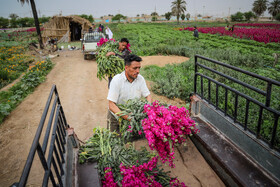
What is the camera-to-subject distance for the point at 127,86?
317 centimetres

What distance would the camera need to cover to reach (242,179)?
7.48 ft

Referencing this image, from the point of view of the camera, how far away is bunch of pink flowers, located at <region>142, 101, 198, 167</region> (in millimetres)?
2104

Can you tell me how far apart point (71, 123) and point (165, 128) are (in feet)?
14.5

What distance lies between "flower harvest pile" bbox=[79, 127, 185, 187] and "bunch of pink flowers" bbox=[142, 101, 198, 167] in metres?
0.35

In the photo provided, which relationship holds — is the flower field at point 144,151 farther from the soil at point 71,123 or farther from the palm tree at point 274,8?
the palm tree at point 274,8

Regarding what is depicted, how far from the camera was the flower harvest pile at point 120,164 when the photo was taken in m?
2.22

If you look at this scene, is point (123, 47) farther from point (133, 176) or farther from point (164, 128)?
point (133, 176)

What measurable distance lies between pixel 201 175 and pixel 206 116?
1212 millimetres

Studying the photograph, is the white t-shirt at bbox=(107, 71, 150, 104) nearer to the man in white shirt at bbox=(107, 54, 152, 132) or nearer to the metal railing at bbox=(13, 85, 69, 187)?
the man in white shirt at bbox=(107, 54, 152, 132)

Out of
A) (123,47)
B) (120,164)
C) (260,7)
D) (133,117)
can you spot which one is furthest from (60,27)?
(260,7)

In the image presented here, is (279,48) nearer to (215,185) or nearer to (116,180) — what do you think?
(215,185)

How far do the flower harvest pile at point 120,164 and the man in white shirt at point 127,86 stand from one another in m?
0.46

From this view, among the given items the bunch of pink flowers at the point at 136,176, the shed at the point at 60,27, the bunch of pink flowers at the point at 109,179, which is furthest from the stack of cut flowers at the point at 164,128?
the shed at the point at 60,27

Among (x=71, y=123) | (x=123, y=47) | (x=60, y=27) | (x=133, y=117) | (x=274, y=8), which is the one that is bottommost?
(x=71, y=123)
